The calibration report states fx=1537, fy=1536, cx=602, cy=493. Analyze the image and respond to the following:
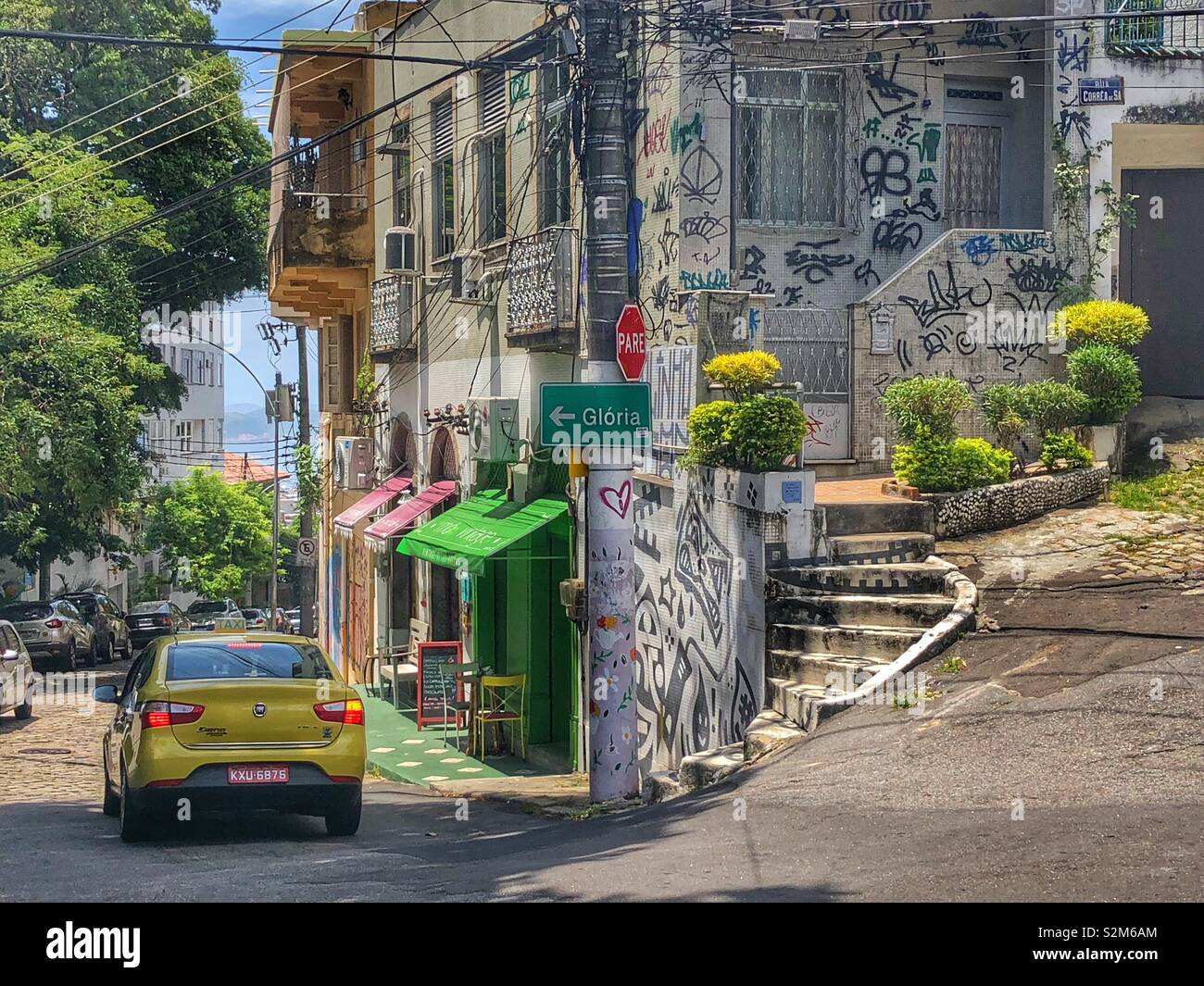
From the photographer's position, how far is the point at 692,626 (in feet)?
47.1

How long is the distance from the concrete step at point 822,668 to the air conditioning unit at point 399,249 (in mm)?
12137

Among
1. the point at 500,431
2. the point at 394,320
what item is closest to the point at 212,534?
the point at 394,320

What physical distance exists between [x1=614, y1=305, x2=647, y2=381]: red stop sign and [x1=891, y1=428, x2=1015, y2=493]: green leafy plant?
3232mm

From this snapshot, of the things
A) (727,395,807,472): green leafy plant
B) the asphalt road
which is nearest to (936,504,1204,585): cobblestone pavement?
the asphalt road

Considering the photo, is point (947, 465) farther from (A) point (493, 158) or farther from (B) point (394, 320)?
(B) point (394, 320)

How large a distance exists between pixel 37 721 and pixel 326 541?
1171 centimetres

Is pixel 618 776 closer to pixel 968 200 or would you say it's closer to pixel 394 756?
pixel 394 756

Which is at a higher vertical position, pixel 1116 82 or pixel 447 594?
pixel 1116 82

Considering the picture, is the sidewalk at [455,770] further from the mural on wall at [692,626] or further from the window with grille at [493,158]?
the window with grille at [493,158]

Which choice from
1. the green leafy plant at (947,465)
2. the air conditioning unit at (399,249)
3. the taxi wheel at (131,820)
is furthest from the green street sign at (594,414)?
the air conditioning unit at (399,249)

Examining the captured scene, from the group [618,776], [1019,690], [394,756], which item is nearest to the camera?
[1019,690]

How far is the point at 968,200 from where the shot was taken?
17.8 m
